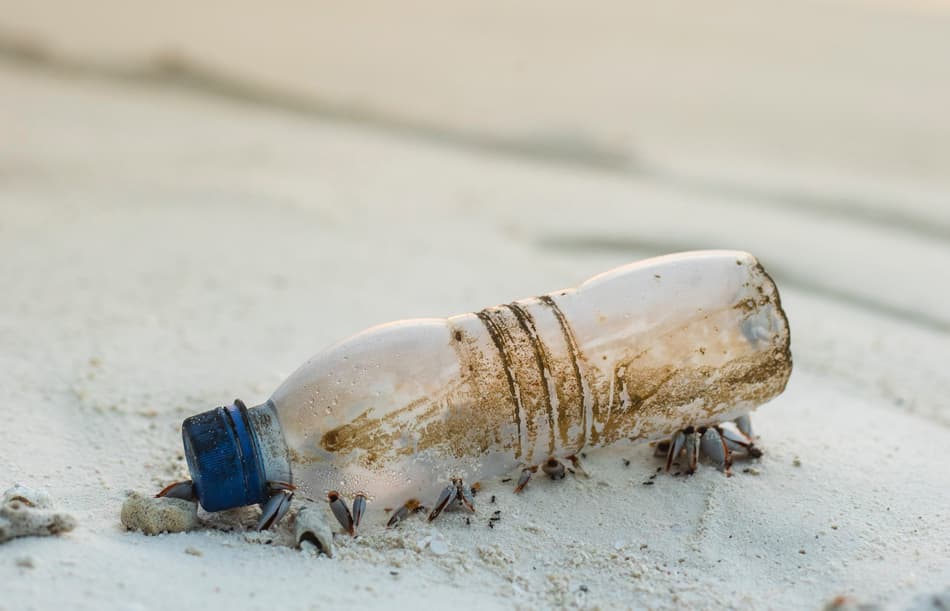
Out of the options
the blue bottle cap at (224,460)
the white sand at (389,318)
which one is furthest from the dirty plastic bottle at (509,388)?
the white sand at (389,318)

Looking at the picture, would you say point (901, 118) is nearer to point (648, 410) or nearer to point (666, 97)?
point (666, 97)

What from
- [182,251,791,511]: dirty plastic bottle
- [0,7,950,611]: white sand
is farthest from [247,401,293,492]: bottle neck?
[0,7,950,611]: white sand

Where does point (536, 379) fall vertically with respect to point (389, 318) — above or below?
above

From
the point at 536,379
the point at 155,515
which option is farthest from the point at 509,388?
the point at 155,515

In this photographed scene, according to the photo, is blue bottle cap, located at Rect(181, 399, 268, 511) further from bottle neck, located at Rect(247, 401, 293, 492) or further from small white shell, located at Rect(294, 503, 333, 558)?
small white shell, located at Rect(294, 503, 333, 558)

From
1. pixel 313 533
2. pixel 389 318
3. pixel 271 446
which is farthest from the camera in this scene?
pixel 389 318

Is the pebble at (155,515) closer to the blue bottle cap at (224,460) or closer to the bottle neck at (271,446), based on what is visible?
the blue bottle cap at (224,460)

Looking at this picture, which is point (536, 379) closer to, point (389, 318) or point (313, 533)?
point (313, 533)

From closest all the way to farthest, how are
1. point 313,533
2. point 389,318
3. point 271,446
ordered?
point 313,533 < point 271,446 < point 389,318
